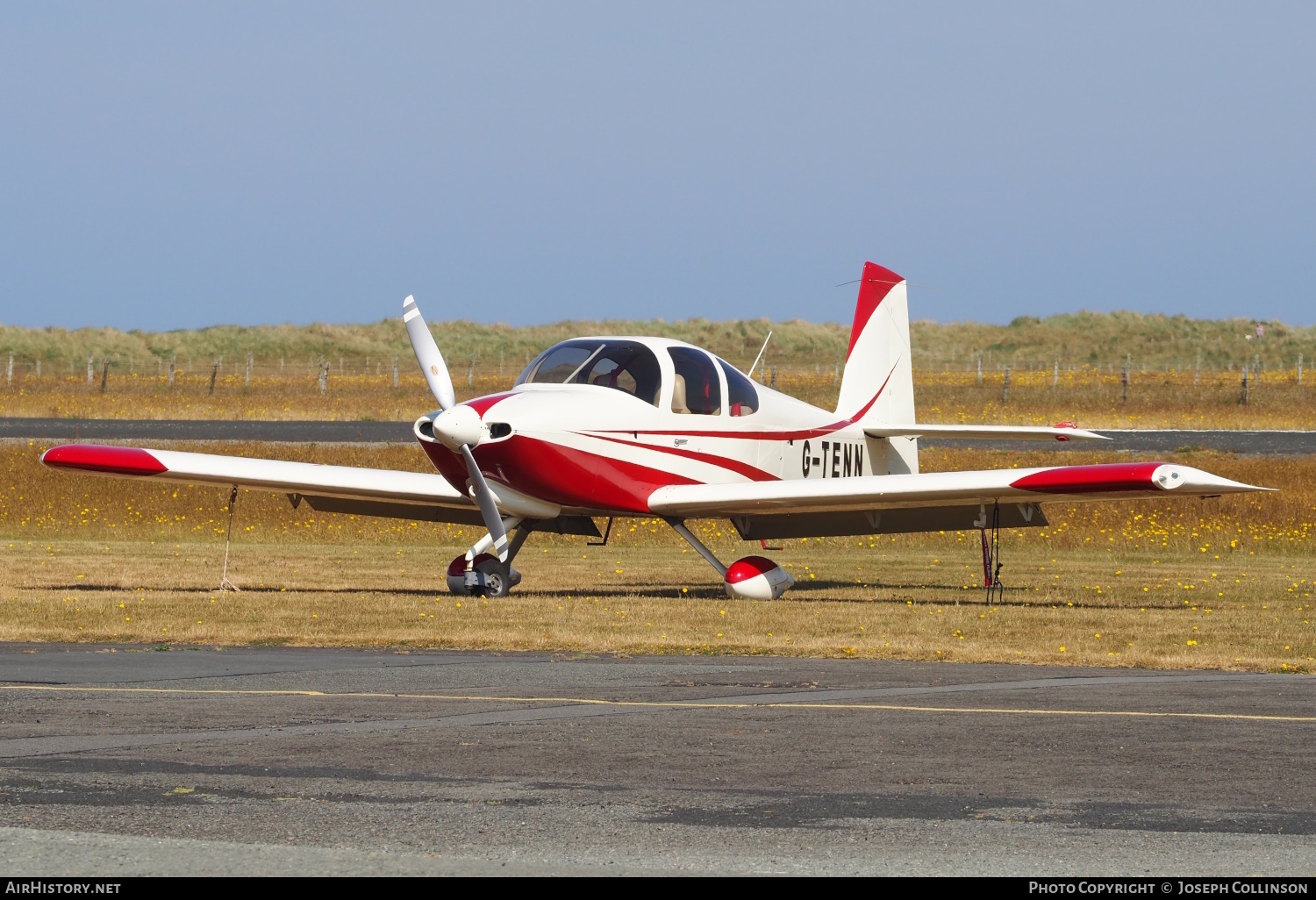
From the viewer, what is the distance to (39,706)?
9.05 metres

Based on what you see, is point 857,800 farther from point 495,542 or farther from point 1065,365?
point 1065,365

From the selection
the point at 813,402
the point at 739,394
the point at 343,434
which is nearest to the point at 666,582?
the point at 739,394

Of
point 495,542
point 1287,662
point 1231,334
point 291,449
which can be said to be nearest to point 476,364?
point 1231,334

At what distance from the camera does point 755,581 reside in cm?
1717

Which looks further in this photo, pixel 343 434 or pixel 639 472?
pixel 343 434

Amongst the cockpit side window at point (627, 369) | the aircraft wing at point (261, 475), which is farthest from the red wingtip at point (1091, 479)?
the aircraft wing at point (261, 475)

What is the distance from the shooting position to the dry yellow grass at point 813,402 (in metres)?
48.0

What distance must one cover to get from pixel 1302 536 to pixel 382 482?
13187mm

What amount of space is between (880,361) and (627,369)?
4860mm

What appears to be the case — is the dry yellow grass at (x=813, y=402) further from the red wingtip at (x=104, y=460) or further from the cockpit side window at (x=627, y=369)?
the red wingtip at (x=104, y=460)

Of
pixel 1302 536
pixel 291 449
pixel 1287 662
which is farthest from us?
pixel 291 449

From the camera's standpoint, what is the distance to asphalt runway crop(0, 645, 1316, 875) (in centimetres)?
541

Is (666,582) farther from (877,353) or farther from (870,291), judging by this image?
(870,291)

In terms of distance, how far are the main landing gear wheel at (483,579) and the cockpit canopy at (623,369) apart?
1.79 meters
